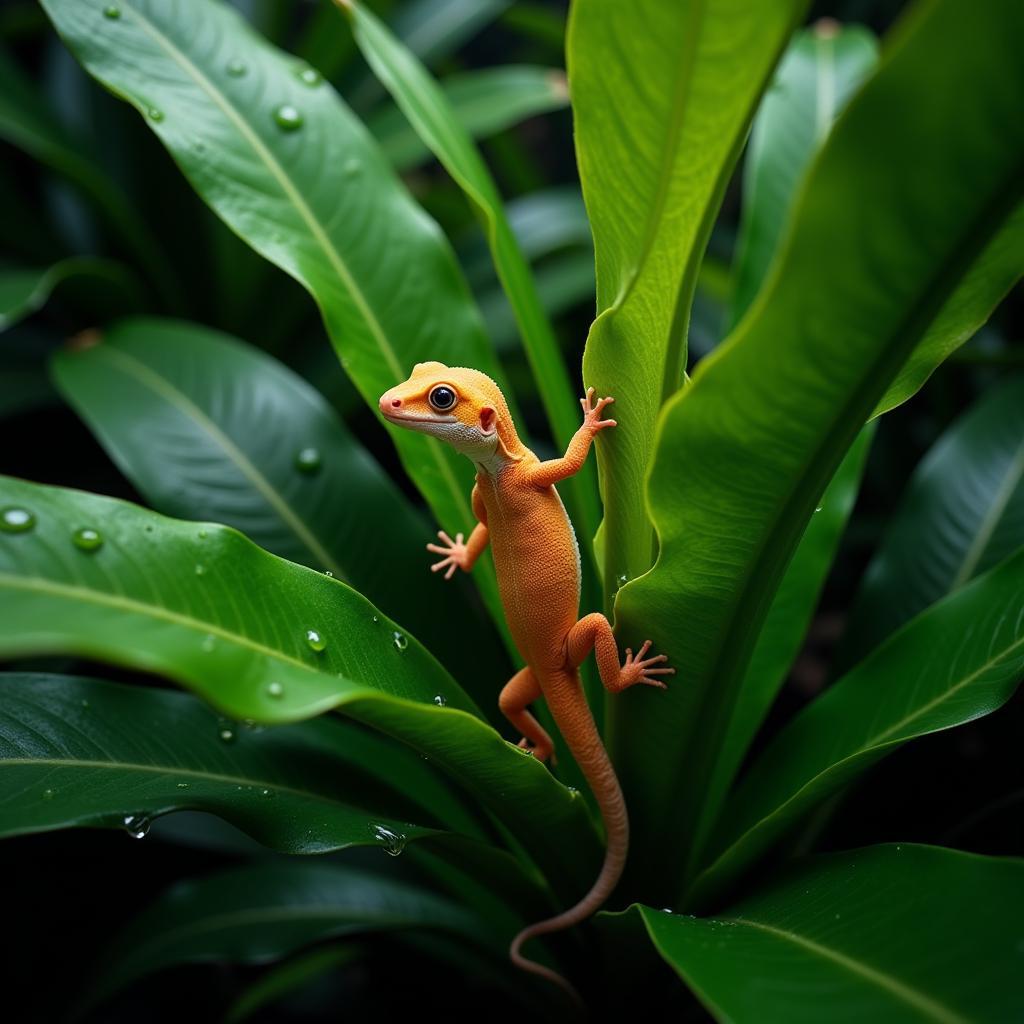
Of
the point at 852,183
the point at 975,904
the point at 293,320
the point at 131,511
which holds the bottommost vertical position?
the point at 975,904

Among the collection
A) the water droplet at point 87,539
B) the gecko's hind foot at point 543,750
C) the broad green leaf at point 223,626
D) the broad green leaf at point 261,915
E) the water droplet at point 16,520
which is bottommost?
the broad green leaf at point 261,915

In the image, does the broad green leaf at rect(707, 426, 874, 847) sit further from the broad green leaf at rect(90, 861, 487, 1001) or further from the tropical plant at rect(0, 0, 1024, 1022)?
the broad green leaf at rect(90, 861, 487, 1001)

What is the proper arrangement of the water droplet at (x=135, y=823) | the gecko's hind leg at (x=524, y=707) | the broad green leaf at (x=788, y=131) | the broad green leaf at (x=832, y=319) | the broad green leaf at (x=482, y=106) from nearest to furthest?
1. the broad green leaf at (x=832, y=319)
2. the water droplet at (x=135, y=823)
3. the gecko's hind leg at (x=524, y=707)
4. the broad green leaf at (x=788, y=131)
5. the broad green leaf at (x=482, y=106)

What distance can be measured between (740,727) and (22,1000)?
3.94 ft

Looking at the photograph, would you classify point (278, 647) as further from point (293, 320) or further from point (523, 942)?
point (293, 320)

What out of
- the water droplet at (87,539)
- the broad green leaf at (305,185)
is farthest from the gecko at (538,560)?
the water droplet at (87,539)

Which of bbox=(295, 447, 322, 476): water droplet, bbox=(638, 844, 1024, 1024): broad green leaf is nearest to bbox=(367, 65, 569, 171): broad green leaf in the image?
bbox=(295, 447, 322, 476): water droplet

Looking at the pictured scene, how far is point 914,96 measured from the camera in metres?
0.50

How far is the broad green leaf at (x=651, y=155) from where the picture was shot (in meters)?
0.57

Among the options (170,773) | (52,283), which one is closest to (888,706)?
(170,773)

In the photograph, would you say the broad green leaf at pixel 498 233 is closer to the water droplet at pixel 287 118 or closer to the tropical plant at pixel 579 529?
the tropical plant at pixel 579 529

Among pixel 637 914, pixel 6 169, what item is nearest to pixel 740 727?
pixel 637 914

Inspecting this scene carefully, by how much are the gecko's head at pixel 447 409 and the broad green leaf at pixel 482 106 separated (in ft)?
3.06

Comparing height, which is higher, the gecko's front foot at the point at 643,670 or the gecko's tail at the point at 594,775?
the gecko's front foot at the point at 643,670
